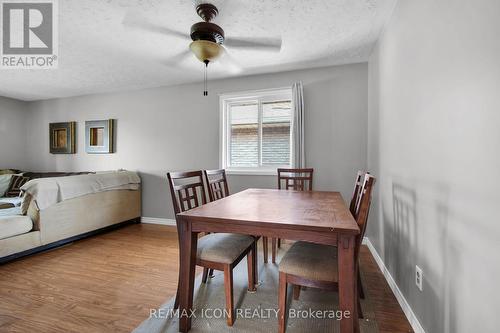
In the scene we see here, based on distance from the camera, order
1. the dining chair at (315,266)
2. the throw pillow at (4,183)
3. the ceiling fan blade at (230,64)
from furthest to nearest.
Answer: the throw pillow at (4,183) < the ceiling fan blade at (230,64) < the dining chair at (315,266)

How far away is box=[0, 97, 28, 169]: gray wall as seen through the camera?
4.67m

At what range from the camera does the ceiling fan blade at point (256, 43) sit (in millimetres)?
2492

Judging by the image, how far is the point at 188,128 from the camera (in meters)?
3.91

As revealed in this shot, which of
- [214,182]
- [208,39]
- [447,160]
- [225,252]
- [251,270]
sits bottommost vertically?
Result: [251,270]

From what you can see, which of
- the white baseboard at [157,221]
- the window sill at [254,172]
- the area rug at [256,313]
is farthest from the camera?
the white baseboard at [157,221]

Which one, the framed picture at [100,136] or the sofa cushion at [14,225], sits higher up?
the framed picture at [100,136]

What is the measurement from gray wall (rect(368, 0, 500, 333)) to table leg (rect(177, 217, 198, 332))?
1.36 meters

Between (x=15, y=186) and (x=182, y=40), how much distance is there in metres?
3.92

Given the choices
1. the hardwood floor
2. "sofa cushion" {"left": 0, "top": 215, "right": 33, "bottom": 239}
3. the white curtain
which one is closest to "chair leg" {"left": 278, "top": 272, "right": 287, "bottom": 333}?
the hardwood floor

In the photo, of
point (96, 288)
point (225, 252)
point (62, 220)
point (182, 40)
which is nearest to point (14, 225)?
point (62, 220)

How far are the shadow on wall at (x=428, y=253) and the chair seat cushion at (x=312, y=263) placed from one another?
504 mm

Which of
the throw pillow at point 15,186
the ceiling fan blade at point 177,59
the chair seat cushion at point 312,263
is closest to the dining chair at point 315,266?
the chair seat cushion at point 312,263
